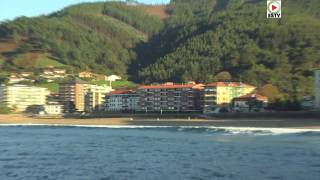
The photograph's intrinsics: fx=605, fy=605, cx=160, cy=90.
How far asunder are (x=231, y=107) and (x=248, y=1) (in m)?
108

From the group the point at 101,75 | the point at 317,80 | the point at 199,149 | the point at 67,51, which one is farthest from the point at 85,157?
the point at 67,51

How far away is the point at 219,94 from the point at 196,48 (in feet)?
133

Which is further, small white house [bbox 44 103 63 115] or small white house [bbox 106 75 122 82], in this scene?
small white house [bbox 106 75 122 82]

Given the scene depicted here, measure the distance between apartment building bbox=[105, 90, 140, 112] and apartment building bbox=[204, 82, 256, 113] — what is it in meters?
14.6

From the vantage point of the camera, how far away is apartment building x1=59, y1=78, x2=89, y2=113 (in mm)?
103363

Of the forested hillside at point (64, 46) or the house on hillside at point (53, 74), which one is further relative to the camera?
the forested hillside at point (64, 46)

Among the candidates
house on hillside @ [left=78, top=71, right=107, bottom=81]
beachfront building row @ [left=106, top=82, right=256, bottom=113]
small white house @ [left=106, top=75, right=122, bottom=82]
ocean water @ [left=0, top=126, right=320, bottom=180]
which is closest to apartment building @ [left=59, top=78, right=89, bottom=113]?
beachfront building row @ [left=106, top=82, right=256, bottom=113]

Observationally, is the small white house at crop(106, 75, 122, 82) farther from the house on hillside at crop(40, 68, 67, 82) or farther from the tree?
the tree

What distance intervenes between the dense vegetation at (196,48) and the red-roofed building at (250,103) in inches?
66.7

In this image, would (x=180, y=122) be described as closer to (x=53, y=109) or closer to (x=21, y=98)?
(x=53, y=109)

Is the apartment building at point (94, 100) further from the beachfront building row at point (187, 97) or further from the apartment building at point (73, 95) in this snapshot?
the beachfront building row at point (187, 97)

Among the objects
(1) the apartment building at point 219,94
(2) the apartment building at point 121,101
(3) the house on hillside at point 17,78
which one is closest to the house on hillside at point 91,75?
(3) the house on hillside at point 17,78

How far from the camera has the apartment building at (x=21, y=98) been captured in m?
105

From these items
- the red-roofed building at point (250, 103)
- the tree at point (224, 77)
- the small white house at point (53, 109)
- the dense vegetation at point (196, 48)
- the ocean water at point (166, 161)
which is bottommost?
the ocean water at point (166, 161)
